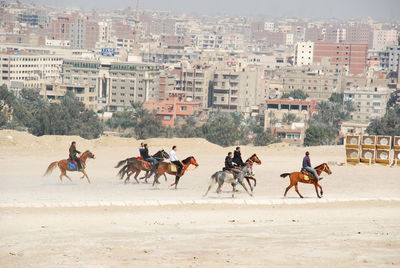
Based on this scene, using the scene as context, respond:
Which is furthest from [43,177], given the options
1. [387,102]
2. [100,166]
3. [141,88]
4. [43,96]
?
[141,88]

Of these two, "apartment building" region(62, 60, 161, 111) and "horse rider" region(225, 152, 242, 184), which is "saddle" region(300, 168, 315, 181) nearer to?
"horse rider" region(225, 152, 242, 184)

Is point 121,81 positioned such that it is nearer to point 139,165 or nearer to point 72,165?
point 139,165

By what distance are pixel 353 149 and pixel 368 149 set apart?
0.56 metres

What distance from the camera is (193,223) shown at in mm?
24234

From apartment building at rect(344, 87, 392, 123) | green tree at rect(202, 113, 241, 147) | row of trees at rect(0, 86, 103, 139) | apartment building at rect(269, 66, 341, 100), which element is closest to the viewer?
row of trees at rect(0, 86, 103, 139)

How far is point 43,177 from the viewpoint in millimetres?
33031

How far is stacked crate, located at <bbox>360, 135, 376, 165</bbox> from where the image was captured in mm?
38969

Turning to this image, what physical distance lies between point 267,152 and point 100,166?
987 centimetres

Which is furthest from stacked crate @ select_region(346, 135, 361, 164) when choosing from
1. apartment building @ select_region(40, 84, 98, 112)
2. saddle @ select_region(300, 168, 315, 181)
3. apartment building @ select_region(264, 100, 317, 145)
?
apartment building @ select_region(40, 84, 98, 112)

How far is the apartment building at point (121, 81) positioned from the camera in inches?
6865

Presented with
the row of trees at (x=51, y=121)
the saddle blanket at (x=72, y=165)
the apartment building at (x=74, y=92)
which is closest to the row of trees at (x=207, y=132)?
the row of trees at (x=51, y=121)

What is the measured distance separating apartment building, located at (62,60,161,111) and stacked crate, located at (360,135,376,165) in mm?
131057

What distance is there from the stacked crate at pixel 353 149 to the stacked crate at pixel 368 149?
190mm

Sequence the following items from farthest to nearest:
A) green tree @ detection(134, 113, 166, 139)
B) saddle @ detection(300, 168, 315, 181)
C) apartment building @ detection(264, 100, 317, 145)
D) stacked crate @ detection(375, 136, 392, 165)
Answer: apartment building @ detection(264, 100, 317, 145), green tree @ detection(134, 113, 166, 139), stacked crate @ detection(375, 136, 392, 165), saddle @ detection(300, 168, 315, 181)
